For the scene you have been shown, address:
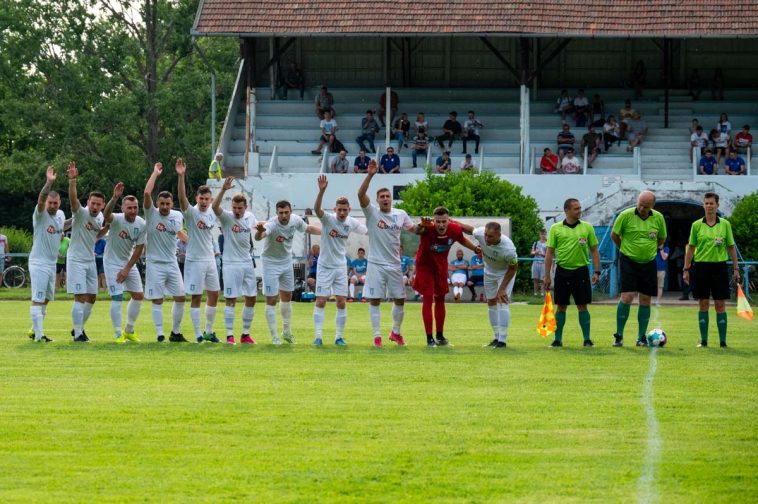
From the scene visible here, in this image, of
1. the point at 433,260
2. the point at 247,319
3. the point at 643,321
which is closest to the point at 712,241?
the point at 643,321

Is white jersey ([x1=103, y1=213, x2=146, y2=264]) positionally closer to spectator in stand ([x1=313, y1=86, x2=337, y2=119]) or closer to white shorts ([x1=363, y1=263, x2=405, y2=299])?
white shorts ([x1=363, y1=263, x2=405, y2=299])

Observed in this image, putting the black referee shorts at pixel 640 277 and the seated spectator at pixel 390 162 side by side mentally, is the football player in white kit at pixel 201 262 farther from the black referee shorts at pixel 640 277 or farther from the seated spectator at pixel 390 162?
the seated spectator at pixel 390 162

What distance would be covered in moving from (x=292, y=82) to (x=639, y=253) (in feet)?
94.6

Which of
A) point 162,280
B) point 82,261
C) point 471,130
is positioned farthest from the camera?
point 471,130

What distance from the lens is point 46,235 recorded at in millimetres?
19609


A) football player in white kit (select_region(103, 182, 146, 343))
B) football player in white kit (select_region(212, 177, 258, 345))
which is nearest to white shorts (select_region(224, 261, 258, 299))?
football player in white kit (select_region(212, 177, 258, 345))

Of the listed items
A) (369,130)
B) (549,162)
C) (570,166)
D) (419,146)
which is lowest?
(570,166)

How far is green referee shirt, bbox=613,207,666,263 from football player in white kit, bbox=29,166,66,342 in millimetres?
7874

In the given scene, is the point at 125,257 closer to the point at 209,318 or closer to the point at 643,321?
the point at 209,318

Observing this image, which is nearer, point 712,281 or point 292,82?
point 712,281

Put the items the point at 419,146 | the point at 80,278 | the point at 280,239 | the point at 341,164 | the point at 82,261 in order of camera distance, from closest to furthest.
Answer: the point at 280,239 → the point at 80,278 → the point at 82,261 → the point at 341,164 → the point at 419,146

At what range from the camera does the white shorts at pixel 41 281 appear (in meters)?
19.6

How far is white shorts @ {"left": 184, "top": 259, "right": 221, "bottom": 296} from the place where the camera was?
63.1ft

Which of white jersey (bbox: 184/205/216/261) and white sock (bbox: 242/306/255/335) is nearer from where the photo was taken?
white sock (bbox: 242/306/255/335)
